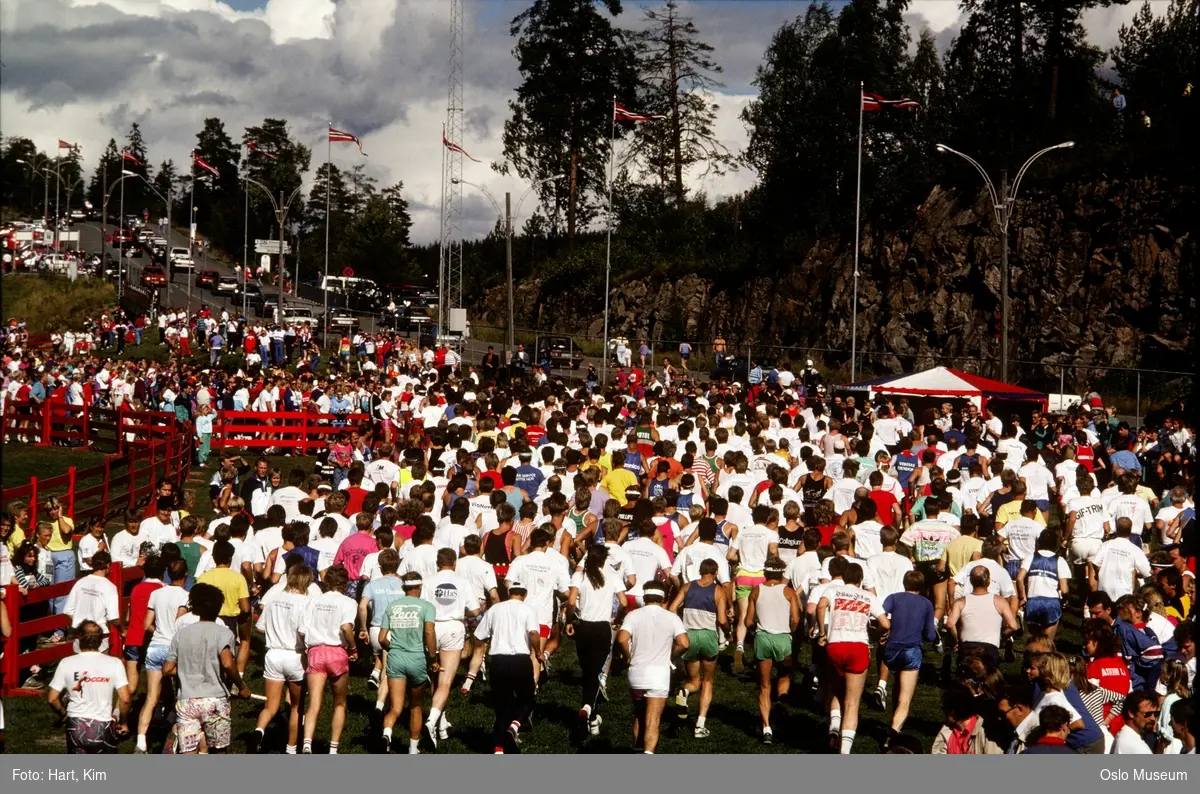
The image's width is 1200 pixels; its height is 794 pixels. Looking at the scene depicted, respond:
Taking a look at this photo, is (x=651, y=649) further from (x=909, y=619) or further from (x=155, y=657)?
(x=155, y=657)

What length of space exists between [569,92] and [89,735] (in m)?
60.0

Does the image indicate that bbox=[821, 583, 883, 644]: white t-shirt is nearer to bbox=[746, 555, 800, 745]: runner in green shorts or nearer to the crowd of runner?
the crowd of runner

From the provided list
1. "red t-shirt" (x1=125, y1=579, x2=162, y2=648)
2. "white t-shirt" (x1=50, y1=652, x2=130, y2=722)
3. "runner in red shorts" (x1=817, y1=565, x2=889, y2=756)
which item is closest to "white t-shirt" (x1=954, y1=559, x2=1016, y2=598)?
"runner in red shorts" (x1=817, y1=565, x2=889, y2=756)

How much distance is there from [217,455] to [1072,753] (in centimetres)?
2445

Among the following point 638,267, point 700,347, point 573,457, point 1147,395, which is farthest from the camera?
point 638,267

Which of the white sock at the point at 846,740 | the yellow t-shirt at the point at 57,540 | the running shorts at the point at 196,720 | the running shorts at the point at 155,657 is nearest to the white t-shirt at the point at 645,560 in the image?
the white sock at the point at 846,740

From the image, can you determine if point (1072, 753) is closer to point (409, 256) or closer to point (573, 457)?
point (573, 457)

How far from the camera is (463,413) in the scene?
1925 centimetres

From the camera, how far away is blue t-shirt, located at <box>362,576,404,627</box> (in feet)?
34.8

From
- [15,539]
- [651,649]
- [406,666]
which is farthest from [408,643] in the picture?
[15,539]

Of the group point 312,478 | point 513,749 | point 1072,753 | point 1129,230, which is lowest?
point 513,749

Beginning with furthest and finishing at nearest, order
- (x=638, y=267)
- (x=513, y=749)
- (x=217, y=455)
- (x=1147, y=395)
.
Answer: (x=638, y=267), (x=1147, y=395), (x=217, y=455), (x=513, y=749)

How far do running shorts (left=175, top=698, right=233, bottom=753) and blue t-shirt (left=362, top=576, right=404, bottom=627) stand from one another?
1.57 metres

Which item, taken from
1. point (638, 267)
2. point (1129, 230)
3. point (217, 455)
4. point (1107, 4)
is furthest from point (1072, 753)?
point (638, 267)
